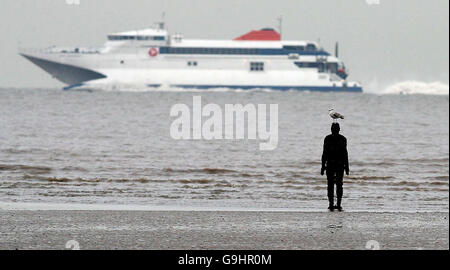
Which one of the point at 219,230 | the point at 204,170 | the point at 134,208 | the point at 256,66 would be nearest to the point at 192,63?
the point at 256,66

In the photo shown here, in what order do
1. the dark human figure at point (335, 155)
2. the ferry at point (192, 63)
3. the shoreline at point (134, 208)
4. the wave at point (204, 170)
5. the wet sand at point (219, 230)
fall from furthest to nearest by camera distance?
the ferry at point (192, 63)
the wave at point (204, 170)
the shoreline at point (134, 208)
the dark human figure at point (335, 155)
the wet sand at point (219, 230)

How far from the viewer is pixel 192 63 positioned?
336 ft

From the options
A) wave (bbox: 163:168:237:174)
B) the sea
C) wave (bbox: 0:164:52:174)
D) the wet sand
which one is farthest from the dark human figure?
wave (bbox: 0:164:52:174)

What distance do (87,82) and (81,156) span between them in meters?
82.4

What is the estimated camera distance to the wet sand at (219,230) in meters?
7.77

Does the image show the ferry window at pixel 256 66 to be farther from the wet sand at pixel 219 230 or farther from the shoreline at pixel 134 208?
the wet sand at pixel 219 230

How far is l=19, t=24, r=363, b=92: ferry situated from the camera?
332 ft

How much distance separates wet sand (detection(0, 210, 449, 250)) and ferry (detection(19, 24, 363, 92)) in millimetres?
90688

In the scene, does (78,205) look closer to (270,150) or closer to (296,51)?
(270,150)

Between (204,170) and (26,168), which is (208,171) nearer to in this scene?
(204,170)

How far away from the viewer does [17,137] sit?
29.3 meters

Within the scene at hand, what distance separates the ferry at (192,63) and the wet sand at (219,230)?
9069cm

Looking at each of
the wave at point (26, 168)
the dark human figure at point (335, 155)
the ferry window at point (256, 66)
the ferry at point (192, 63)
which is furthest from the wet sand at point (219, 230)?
the ferry window at point (256, 66)

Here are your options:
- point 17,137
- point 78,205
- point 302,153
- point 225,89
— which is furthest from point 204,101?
point 78,205
